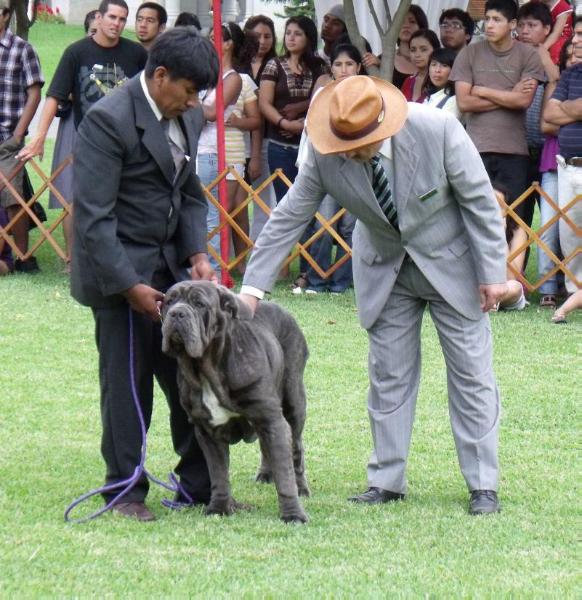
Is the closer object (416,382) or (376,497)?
(376,497)

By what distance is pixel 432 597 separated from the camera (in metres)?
4.49

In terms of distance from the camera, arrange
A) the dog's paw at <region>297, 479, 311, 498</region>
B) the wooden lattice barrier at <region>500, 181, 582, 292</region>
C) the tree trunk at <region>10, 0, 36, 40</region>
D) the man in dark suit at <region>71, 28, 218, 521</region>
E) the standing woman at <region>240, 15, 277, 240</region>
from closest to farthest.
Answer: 1. the man in dark suit at <region>71, 28, 218, 521</region>
2. the dog's paw at <region>297, 479, 311, 498</region>
3. the wooden lattice barrier at <region>500, 181, 582, 292</region>
4. the standing woman at <region>240, 15, 277, 240</region>
5. the tree trunk at <region>10, 0, 36, 40</region>

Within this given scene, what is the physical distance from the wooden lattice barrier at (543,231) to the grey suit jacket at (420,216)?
5.57 meters

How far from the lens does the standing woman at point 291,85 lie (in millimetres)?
12172

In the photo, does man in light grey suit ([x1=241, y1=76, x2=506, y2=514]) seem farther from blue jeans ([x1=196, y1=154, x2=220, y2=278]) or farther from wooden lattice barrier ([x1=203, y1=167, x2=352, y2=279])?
blue jeans ([x1=196, y1=154, x2=220, y2=278])

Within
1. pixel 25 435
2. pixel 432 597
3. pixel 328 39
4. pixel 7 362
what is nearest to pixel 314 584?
pixel 432 597

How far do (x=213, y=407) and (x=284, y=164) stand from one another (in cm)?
725

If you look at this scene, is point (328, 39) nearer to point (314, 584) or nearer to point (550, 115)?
point (550, 115)

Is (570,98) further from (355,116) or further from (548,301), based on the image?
(355,116)

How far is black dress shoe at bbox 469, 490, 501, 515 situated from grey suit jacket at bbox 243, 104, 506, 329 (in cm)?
81

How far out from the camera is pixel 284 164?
12453mm

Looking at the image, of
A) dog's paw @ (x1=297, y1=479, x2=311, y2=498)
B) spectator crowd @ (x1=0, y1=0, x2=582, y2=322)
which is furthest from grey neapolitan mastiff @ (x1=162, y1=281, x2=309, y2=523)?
spectator crowd @ (x1=0, y1=0, x2=582, y2=322)

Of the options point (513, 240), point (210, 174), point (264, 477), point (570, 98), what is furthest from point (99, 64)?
point (264, 477)

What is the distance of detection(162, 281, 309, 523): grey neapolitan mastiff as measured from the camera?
516 cm
